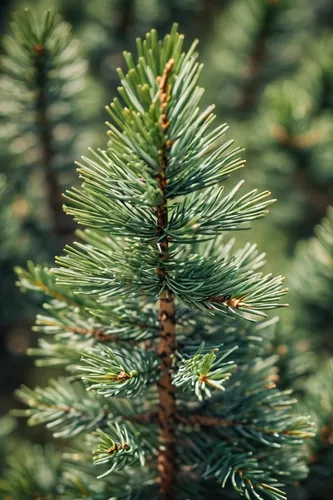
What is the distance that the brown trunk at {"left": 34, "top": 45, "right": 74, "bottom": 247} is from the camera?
0.70 metres

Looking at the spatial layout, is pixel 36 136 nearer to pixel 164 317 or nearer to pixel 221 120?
pixel 221 120

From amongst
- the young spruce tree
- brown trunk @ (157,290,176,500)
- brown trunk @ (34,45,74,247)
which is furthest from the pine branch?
brown trunk @ (157,290,176,500)

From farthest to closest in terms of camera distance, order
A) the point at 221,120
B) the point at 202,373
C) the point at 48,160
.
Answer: the point at 221,120, the point at 48,160, the point at 202,373

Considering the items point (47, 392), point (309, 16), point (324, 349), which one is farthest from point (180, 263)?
point (309, 16)

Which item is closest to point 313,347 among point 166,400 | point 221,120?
point 166,400

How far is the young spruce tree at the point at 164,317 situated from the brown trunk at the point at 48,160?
0.31 m

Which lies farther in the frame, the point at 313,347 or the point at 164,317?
the point at 313,347

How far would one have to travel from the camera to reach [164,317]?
46cm

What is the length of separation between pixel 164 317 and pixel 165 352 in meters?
0.04

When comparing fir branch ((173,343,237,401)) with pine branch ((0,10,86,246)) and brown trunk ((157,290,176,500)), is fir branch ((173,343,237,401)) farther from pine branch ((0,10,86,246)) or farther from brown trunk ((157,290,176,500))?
pine branch ((0,10,86,246))

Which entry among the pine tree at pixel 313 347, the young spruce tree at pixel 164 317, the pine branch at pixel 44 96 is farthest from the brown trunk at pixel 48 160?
the pine tree at pixel 313 347

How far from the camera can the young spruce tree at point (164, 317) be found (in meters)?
0.39

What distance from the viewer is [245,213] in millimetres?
415

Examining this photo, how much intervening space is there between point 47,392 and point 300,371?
1.02ft
